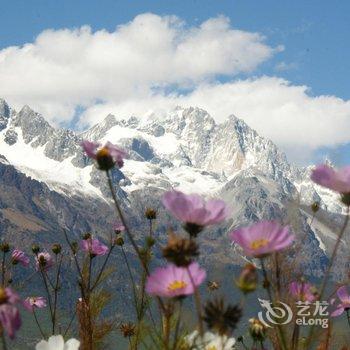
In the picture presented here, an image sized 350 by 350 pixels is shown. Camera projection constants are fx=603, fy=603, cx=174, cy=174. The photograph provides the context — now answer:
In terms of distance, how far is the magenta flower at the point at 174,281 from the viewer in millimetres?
1777

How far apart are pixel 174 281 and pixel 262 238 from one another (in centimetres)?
32

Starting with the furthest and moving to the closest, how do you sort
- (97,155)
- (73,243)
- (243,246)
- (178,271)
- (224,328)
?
(73,243) → (97,155) → (178,271) → (243,246) → (224,328)

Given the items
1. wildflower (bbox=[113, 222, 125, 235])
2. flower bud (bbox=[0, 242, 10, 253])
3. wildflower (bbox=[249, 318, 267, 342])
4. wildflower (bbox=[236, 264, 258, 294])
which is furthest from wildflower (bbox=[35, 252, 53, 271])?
wildflower (bbox=[236, 264, 258, 294])

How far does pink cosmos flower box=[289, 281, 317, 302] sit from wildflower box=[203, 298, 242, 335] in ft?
2.73

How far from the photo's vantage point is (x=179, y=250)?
1.63 meters

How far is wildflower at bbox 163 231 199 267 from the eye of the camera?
1.61 m

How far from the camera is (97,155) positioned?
7.35 feet

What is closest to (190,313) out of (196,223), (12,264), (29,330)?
(196,223)

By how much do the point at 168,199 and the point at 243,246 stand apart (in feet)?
0.90

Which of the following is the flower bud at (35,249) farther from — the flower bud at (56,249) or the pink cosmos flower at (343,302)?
the pink cosmos flower at (343,302)

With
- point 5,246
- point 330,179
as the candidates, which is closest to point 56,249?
point 5,246

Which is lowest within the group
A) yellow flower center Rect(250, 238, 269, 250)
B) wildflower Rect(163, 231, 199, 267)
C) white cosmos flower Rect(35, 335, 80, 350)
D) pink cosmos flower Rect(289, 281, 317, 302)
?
white cosmos flower Rect(35, 335, 80, 350)

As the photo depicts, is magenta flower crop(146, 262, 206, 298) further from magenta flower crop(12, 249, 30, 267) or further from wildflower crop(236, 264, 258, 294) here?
magenta flower crop(12, 249, 30, 267)

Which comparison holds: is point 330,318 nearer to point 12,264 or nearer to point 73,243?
point 73,243
